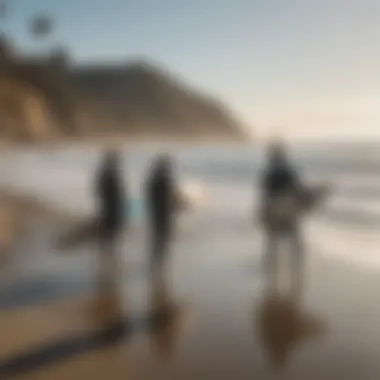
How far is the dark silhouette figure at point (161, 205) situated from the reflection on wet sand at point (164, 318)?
7cm

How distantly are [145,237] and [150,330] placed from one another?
0.76 ft

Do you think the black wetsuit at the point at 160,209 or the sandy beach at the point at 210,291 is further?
the black wetsuit at the point at 160,209

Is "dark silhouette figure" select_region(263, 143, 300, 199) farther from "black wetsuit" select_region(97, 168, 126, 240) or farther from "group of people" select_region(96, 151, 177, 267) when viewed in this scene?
"black wetsuit" select_region(97, 168, 126, 240)

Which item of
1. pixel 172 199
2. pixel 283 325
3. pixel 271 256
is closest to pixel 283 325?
pixel 283 325

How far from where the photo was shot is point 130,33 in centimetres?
139

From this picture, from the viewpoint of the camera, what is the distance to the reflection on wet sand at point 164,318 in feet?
4.29

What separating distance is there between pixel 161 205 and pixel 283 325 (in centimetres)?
43

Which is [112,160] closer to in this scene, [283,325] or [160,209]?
[160,209]

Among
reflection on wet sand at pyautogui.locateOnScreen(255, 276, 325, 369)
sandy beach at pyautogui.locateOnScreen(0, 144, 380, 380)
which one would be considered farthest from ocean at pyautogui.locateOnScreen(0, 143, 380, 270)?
reflection on wet sand at pyautogui.locateOnScreen(255, 276, 325, 369)

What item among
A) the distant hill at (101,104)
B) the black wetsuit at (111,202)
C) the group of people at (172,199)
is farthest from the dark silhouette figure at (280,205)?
the black wetsuit at (111,202)

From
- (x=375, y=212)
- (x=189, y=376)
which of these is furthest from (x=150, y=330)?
(x=375, y=212)

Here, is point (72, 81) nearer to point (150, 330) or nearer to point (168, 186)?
point (168, 186)

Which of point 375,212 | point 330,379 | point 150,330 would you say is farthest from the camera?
point 375,212

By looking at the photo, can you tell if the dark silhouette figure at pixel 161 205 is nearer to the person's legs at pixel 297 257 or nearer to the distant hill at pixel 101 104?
the distant hill at pixel 101 104
